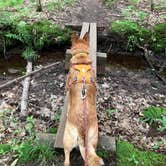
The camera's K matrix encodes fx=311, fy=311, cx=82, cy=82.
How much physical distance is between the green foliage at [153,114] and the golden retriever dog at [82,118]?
6.32 ft

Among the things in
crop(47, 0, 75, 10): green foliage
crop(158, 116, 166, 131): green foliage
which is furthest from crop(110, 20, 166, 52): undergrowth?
crop(158, 116, 166, 131): green foliage

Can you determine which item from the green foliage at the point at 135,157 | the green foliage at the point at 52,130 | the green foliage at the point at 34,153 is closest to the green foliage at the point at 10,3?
the green foliage at the point at 52,130

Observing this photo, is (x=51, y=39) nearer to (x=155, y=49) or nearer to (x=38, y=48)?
(x=38, y=48)

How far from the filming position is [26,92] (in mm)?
6547

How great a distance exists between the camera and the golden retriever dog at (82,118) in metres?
4.02

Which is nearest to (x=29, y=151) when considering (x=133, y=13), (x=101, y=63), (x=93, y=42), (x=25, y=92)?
(x=25, y=92)

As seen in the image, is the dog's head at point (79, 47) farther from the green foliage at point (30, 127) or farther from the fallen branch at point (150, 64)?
the fallen branch at point (150, 64)

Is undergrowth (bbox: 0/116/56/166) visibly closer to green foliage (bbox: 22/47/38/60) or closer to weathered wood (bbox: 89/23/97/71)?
weathered wood (bbox: 89/23/97/71)

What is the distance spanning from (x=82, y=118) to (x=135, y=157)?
4.70ft

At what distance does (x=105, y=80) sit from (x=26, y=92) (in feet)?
6.36

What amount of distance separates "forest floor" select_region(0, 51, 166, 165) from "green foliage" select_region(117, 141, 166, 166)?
11.3 inches

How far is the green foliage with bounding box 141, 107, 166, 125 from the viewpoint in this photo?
20.1 feet

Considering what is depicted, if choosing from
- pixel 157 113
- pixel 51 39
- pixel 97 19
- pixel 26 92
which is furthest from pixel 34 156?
pixel 97 19

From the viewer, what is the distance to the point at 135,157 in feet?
16.6
